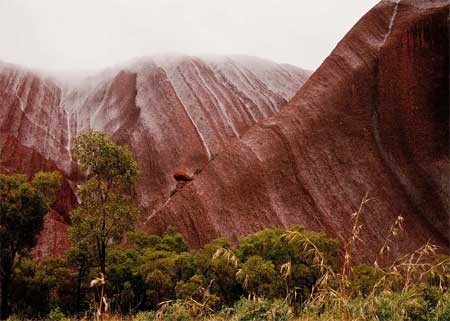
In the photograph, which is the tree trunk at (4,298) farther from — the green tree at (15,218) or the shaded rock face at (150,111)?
the shaded rock face at (150,111)

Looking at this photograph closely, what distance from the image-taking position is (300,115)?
47.9m

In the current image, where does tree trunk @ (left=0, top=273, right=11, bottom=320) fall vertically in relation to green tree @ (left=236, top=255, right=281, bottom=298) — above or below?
below

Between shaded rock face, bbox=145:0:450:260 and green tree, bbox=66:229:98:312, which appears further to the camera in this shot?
shaded rock face, bbox=145:0:450:260

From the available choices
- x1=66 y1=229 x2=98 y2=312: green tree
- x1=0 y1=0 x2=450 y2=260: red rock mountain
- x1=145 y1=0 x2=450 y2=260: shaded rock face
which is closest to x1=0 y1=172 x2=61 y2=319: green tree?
x1=66 y1=229 x2=98 y2=312: green tree

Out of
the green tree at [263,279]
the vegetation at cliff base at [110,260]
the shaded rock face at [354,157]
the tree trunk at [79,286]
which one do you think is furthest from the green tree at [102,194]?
the shaded rock face at [354,157]

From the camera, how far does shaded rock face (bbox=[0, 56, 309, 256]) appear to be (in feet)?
191

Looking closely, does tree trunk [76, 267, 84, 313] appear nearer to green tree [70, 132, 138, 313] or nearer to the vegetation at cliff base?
the vegetation at cliff base

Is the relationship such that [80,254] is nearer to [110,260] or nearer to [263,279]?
[110,260]

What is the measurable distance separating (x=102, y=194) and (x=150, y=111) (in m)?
37.3

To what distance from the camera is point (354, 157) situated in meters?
45.0

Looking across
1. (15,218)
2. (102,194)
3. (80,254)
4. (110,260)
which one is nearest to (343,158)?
(110,260)

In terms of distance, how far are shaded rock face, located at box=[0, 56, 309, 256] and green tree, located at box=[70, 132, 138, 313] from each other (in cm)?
2116

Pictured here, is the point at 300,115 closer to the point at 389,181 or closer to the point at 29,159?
the point at 389,181

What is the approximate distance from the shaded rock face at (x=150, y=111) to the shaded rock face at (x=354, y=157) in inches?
504
